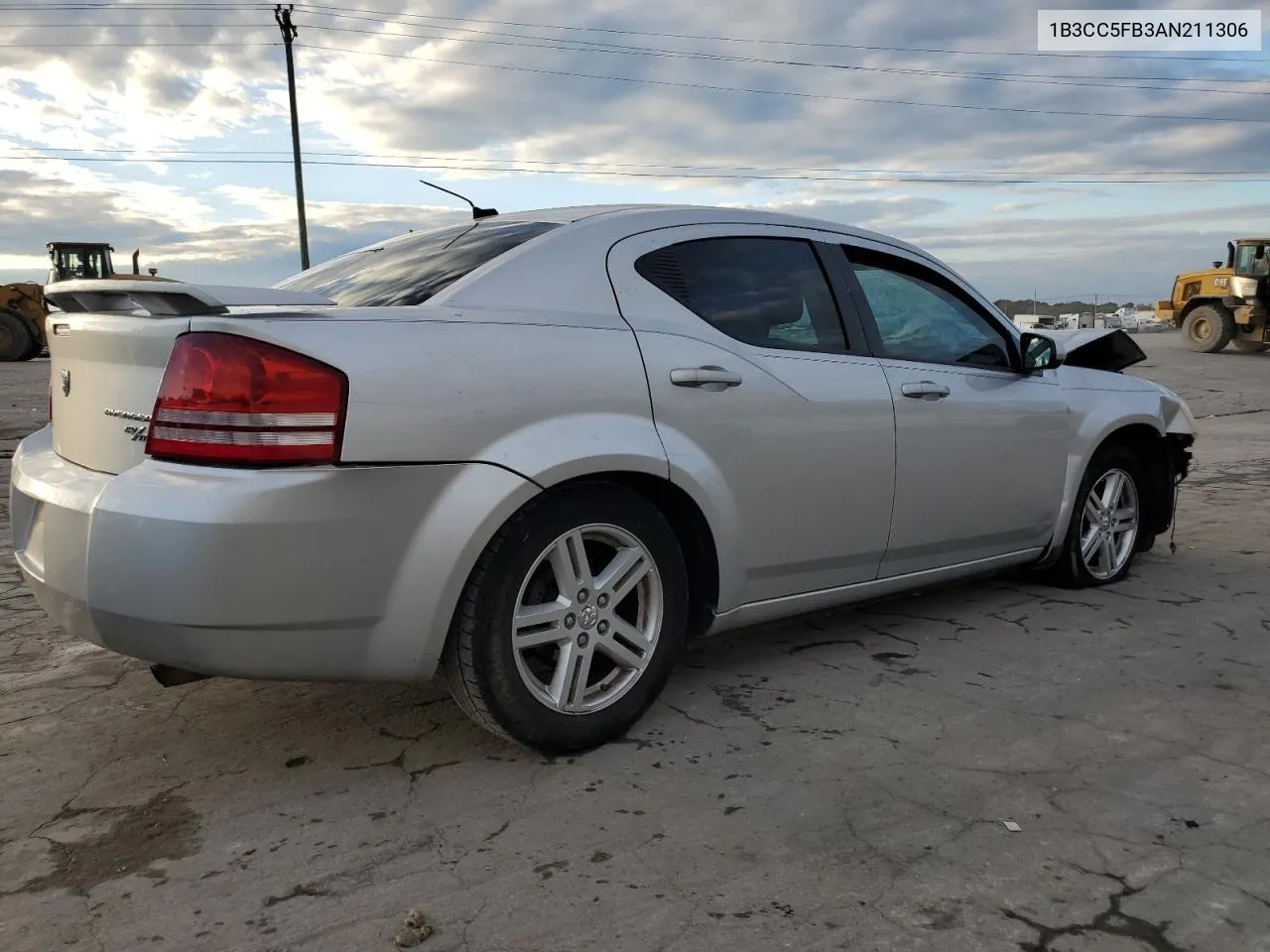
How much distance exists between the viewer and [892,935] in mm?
1998

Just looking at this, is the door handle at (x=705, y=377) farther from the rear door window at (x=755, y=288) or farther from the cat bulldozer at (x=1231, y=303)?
the cat bulldozer at (x=1231, y=303)

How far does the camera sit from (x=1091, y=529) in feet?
15.1

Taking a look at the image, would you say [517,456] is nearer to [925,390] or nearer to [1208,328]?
[925,390]

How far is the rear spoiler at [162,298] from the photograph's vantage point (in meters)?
2.47

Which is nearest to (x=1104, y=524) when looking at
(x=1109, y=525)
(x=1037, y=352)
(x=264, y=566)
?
(x=1109, y=525)

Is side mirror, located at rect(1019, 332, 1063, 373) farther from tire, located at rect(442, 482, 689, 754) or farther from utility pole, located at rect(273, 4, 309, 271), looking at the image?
utility pole, located at rect(273, 4, 309, 271)

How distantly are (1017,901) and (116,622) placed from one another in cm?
203

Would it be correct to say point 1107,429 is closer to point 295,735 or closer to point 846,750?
point 846,750

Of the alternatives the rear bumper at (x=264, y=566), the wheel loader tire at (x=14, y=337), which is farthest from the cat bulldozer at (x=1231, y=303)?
the wheel loader tire at (x=14, y=337)

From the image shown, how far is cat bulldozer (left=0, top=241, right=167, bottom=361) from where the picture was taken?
2327 cm

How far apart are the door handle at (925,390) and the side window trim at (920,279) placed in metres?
0.11

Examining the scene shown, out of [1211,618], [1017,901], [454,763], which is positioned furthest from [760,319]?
[1211,618]

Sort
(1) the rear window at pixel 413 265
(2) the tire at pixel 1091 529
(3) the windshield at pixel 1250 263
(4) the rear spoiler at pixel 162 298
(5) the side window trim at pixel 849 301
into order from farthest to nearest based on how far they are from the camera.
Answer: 1. (3) the windshield at pixel 1250 263
2. (2) the tire at pixel 1091 529
3. (5) the side window trim at pixel 849 301
4. (1) the rear window at pixel 413 265
5. (4) the rear spoiler at pixel 162 298

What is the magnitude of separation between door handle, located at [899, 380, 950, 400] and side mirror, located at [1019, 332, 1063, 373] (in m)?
0.61
